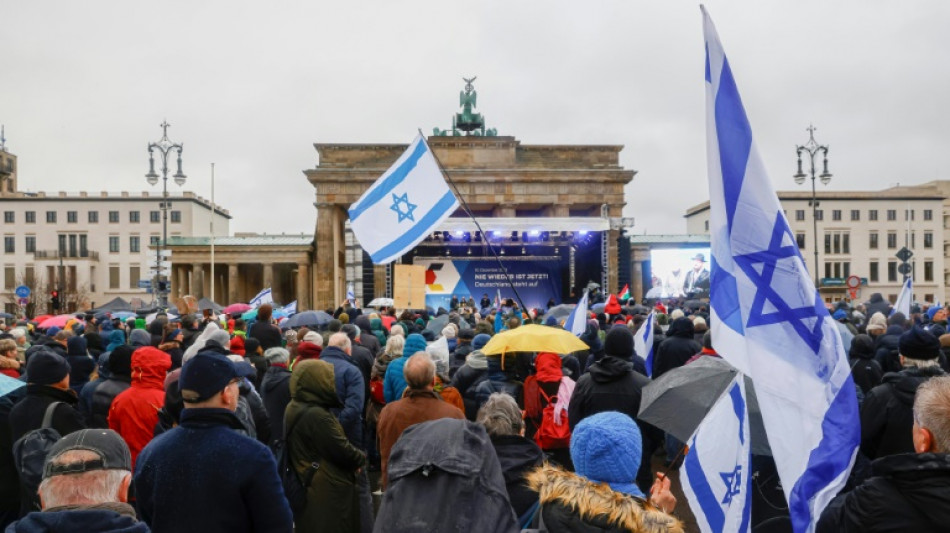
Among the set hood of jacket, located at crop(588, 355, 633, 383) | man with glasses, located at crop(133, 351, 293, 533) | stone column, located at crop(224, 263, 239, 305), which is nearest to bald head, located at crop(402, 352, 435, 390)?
hood of jacket, located at crop(588, 355, 633, 383)

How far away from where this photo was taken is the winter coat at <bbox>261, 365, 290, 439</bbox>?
6.23m

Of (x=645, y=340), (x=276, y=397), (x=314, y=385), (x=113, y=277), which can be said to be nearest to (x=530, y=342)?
(x=276, y=397)

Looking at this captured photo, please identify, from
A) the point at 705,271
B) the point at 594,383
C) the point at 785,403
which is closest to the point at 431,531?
the point at 785,403

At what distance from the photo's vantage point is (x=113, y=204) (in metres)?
78.5

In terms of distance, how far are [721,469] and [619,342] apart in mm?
2029

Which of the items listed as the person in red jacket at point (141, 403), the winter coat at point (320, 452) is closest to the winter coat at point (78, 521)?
the winter coat at point (320, 452)

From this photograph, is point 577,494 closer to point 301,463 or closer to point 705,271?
point 301,463

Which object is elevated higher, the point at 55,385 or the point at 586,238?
the point at 586,238

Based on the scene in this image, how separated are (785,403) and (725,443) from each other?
3.11 ft

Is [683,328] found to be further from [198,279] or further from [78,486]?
[198,279]

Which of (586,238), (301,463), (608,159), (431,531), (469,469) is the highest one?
(608,159)

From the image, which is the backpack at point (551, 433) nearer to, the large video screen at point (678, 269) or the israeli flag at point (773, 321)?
the israeli flag at point (773, 321)

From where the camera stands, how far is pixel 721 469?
4.14m

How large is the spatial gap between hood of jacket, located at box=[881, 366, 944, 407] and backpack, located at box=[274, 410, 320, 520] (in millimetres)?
3567
